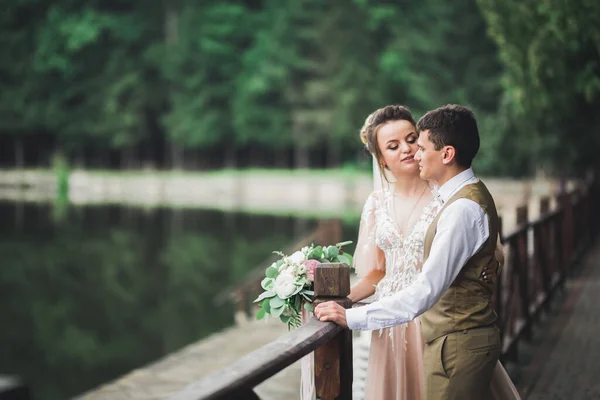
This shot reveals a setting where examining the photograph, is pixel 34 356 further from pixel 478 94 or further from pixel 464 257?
pixel 478 94

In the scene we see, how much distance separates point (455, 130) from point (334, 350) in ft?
3.13

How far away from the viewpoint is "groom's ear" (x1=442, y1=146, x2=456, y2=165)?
276 cm

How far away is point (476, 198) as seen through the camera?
8.85 ft

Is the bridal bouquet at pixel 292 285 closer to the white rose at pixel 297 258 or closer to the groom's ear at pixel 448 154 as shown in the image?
the white rose at pixel 297 258

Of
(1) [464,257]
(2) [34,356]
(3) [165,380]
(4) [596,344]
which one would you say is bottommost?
(2) [34,356]

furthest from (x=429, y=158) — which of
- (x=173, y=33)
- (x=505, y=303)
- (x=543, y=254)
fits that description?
(x=173, y=33)

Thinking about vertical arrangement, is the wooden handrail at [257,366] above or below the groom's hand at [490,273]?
below

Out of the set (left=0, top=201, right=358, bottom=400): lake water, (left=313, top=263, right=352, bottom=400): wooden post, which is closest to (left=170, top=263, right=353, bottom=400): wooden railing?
(left=313, top=263, right=352, bottom=400): wooden post

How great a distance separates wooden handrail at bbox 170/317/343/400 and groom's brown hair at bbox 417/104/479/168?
30.6 inches

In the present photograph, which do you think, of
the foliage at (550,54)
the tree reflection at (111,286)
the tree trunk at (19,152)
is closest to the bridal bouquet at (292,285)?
the foliage at (550,54)

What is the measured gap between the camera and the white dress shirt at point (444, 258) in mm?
2611

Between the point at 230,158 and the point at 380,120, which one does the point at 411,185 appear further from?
the point at 230,158

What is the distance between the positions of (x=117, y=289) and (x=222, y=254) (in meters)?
5.36

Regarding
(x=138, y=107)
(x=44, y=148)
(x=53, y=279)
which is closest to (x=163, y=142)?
(x=138, y=107)
